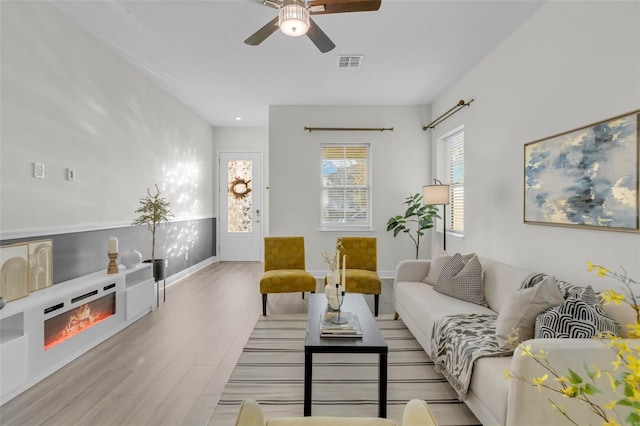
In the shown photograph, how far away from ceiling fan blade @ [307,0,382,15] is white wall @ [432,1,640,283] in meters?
1.50

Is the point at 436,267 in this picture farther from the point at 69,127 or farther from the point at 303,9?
the point at 69,127

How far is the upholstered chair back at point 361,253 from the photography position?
4246 millimetres

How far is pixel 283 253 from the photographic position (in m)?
4.27

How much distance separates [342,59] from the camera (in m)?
3.88

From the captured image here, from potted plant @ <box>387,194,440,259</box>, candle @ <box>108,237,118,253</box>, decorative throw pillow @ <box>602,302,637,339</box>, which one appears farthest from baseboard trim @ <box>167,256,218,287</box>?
decorative throw pillow @ <box>602,302,637,339</box>

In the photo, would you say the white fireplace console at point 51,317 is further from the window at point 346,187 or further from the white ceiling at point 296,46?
the window at point 346,187

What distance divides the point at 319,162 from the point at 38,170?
12.1 feet

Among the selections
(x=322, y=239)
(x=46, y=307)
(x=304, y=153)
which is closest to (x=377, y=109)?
(x=304, y=153)

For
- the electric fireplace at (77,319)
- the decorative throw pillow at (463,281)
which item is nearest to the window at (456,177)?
the decorative throw pillow at (463,281)

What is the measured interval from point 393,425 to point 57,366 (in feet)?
8.58

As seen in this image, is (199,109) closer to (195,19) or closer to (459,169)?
(195,19)

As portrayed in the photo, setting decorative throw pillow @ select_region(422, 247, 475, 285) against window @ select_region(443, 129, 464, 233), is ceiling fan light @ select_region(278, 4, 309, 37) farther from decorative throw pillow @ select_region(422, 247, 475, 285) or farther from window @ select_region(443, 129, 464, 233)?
window @ select_region(443, 129, 464, 233)

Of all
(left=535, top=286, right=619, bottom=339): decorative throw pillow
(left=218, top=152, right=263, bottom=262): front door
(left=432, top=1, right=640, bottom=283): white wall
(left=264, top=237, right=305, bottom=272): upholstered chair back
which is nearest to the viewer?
(left=535, top=286, right=619, bottom=339): decorative throw pillow

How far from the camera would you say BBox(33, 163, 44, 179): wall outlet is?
279 cm
